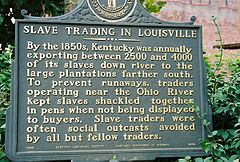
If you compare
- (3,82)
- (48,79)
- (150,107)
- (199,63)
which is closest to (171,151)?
(150,107)

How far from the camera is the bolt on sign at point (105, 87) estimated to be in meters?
4.07

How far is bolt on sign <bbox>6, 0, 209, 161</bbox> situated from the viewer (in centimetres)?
407

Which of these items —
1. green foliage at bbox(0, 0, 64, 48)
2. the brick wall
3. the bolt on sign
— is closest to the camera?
the bolt on sign

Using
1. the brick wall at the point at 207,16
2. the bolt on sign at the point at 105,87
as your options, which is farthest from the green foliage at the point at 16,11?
the brick wall at the point at 207,16

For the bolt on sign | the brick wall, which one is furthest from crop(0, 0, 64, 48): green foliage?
the brick wall

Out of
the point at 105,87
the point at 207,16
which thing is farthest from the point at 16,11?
the point at 207,16

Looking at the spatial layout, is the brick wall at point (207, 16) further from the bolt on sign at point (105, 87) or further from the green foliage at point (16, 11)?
the bolt on sign at point (105, 87)

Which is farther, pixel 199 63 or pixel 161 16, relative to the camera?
pixel 161 16

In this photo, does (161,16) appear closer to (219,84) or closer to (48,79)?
(219,84)

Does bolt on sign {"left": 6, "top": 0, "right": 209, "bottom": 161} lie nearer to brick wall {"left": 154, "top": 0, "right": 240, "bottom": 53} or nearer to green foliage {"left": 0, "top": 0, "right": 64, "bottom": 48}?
green foliage {"left": 0, "top": 0, "right": 64, "bottom": 48}

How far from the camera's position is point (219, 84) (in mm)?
5391

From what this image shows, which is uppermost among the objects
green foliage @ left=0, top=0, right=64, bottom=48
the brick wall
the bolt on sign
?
the brick wall

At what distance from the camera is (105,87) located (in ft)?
14.0

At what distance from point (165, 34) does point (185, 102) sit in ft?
3.57
